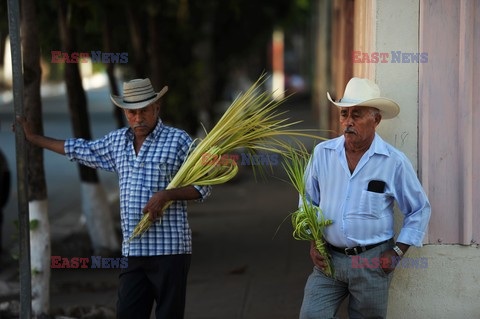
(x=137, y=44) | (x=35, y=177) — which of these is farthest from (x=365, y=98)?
(x=137, y=44)

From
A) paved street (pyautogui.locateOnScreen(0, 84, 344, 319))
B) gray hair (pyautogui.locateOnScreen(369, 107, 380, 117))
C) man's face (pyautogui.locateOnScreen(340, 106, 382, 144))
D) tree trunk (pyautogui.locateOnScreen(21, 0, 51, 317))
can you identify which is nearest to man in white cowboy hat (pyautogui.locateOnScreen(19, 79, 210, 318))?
paved street (pyautogui.locateOnScreen(0, 84, 344, 319))

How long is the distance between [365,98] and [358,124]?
137mm

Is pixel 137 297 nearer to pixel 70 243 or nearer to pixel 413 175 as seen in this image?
pixel 413 175

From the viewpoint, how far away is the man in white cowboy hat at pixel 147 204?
5.28 meters

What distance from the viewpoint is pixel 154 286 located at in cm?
535

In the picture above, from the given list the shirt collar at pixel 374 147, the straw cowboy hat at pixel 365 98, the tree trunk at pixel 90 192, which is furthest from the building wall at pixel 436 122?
the tree trunk at pixel 90 192

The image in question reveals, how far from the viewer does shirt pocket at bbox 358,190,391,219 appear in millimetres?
4855

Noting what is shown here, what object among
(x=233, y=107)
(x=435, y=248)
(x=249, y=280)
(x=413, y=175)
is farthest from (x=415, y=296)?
(x=249, y=280)

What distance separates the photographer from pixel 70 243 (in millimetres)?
10695

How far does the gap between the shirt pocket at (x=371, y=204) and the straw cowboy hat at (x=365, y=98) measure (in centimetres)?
45

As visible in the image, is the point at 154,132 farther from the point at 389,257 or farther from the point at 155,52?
the point at 155,52

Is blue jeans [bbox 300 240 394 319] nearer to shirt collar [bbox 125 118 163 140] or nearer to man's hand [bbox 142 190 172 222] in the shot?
man's hand [bbox 142 190 172 222]

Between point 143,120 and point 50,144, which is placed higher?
point 143,120

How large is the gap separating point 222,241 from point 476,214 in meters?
5.81
